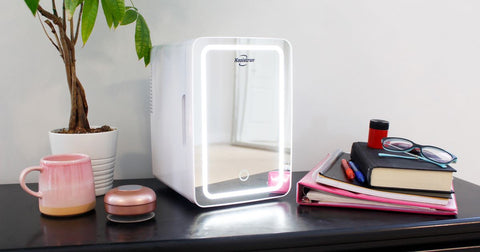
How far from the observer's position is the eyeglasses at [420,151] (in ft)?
2.56

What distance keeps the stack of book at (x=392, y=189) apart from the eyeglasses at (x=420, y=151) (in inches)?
0.8

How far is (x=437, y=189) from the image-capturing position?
29.7 inches

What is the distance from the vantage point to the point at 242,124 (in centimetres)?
76

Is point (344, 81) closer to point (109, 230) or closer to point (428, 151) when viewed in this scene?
point (428, 151)

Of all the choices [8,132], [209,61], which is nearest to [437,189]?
[209,61]

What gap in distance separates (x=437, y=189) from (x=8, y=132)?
909 mm

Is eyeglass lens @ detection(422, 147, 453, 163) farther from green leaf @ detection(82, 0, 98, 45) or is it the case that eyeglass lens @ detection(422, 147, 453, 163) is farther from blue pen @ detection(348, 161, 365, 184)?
green leaf @ detection(82, 0, 98, 45)

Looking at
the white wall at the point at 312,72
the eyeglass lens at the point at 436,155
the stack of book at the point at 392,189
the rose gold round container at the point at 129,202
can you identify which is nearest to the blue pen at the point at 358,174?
the stack of book at the point at 392,189

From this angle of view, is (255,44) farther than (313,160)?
No

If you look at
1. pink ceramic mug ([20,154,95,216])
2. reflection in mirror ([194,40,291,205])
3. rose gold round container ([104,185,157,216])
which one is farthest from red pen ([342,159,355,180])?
pink ceramic mug ([20,154,95,216])

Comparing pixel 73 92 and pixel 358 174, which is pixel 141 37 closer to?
pixel 73 92

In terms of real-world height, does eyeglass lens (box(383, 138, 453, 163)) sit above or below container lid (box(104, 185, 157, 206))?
above

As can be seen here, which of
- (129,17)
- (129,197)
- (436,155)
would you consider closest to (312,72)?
(436,155)

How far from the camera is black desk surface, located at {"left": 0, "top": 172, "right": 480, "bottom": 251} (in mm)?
617
